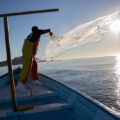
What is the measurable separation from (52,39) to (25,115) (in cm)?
210

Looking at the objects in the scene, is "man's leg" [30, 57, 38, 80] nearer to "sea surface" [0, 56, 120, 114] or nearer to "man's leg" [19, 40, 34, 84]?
"man's leg" [19, 40, 34, 84]

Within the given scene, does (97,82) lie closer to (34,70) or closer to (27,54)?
(34,70)

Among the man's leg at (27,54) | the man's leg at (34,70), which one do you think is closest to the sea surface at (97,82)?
the man's leg at (34,70)

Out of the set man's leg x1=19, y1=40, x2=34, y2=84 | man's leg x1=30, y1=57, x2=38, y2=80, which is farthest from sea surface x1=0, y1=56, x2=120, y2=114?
man's leg x1=19, y1=40, x2=34, y2=84

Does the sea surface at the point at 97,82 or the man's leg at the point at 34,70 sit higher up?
the man's leg at the point at 34,70

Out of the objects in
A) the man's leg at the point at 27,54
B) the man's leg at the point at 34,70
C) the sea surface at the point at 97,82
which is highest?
the man's leg at the point at 27,54

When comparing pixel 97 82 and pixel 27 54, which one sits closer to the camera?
pixel 27 54

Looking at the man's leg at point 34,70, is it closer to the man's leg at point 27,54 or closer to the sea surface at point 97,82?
the man's leg at point 27,54

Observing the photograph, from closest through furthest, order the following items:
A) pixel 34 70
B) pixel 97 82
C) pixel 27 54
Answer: pixel 27 54 → pixel 34 70 → pixel 97 82

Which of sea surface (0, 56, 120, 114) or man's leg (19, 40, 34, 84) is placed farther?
sea surface (0, 56, 120, 114)

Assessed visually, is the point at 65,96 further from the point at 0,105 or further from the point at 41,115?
the point at 0,105

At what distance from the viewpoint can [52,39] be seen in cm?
491

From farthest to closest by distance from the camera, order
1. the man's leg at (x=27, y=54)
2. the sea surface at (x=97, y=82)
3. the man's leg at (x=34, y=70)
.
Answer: the sea surface at (x=97, y=82)
the man's leg at (x=34, y=70)
the man's leg at (x=27, y=54)

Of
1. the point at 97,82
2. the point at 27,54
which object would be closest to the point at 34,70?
the point at 27,54
